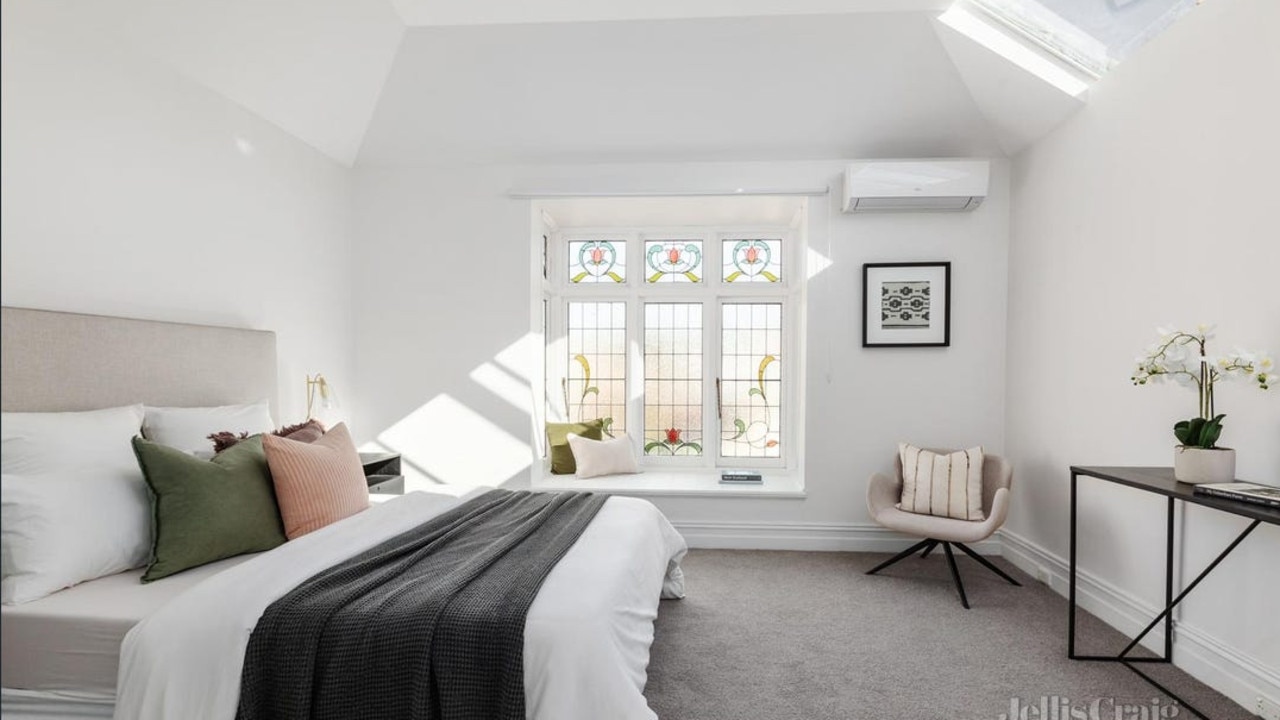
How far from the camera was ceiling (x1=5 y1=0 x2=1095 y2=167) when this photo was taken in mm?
3504

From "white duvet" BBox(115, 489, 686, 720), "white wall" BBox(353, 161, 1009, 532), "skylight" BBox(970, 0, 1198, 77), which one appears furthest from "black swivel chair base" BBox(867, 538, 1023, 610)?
"skylight" BBox(970, 0, 1198, 77)

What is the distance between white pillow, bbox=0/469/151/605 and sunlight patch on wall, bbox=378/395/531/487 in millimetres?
2349

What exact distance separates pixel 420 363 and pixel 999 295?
361 cm

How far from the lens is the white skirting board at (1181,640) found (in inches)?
91.4

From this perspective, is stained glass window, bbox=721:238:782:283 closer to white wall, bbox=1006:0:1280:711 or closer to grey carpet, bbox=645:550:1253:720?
white wall, bbox=1006:0:1280:711

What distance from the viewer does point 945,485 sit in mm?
3701

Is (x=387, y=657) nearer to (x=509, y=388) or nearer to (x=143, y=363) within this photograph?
(x=143, y=363)

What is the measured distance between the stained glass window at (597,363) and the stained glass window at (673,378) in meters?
0.18

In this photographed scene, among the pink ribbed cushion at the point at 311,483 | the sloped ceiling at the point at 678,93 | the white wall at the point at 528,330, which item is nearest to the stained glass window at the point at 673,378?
the white wall at the point at 528,330

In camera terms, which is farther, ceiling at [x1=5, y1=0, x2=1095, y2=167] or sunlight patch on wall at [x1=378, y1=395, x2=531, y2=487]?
sunlight patch on wall at [x1=378, y1=395, x2=531, y2=487]

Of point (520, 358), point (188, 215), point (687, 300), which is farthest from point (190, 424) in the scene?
point (687, 300)

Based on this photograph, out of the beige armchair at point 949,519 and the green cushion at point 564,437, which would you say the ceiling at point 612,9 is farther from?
the green cushion at point 564,437

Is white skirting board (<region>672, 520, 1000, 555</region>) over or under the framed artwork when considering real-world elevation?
under

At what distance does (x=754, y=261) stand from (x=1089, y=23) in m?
2.45
